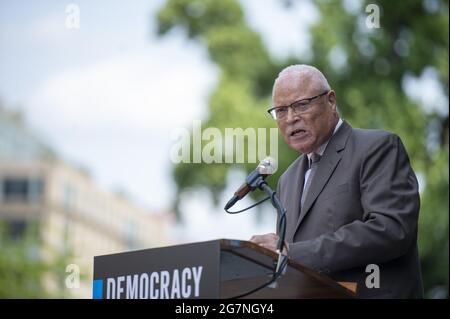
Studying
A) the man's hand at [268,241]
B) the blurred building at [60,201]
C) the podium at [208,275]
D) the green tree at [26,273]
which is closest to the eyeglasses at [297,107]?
the man's hand at [268,241]

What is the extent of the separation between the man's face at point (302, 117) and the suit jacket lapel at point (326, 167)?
0.25 ft

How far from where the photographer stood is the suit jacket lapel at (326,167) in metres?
3.92

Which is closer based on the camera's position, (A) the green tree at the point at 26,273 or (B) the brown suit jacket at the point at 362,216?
(B) the brown suit jacket at the point at 362,216

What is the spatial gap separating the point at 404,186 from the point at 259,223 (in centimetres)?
1433

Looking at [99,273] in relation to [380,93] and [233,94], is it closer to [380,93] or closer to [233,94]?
[380,93]

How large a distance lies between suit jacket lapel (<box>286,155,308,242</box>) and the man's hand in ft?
1.61

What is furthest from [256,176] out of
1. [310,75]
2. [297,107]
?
[310,75]

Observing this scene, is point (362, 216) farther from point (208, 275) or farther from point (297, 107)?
point (208, 275)

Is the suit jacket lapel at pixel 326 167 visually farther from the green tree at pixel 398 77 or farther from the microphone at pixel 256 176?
the green tree at pixel 398 77

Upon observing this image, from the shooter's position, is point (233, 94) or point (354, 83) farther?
point (233, 94)

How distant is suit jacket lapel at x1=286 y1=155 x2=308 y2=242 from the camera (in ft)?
13.3
